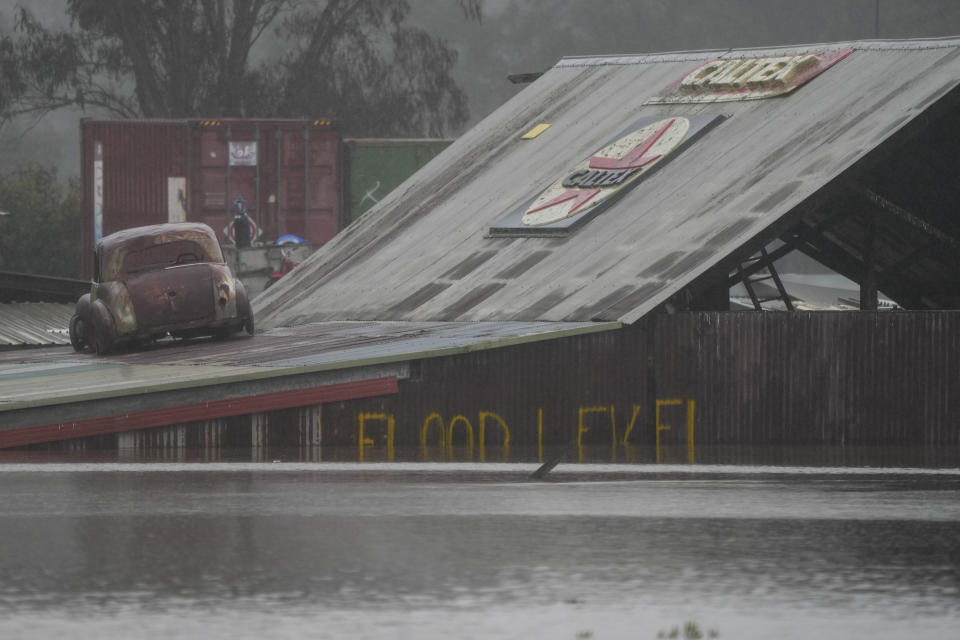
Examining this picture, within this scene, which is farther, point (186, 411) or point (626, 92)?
point (626, 92)

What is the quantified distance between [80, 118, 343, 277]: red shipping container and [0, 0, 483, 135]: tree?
21.1 meters

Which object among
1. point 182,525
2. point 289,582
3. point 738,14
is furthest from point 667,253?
point 738,14

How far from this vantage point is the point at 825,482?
15.6 meters

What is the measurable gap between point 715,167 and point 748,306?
17.3 m

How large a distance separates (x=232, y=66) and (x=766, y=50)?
129 ft

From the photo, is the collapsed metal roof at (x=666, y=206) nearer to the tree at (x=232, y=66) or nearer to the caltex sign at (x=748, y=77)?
the caltex sign at (x=748, y=77)

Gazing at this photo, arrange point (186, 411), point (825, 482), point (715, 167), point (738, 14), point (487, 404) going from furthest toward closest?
point (738, 14)
point (715, 167)
point (487, 404)
point (186, 411)
point (825, 482)

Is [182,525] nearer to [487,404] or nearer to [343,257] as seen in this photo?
[487,404]

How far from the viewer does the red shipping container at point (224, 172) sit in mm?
41719

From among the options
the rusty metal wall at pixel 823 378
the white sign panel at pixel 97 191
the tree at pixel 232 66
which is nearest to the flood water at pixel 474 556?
the rusty metal wall at pixel 823 378

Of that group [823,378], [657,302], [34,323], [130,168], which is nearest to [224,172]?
[130,168]

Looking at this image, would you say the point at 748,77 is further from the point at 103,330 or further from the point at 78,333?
the point at 78,333

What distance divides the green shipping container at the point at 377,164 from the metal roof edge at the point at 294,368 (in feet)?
73.1

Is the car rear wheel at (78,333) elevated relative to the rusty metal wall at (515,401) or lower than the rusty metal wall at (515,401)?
elevated
